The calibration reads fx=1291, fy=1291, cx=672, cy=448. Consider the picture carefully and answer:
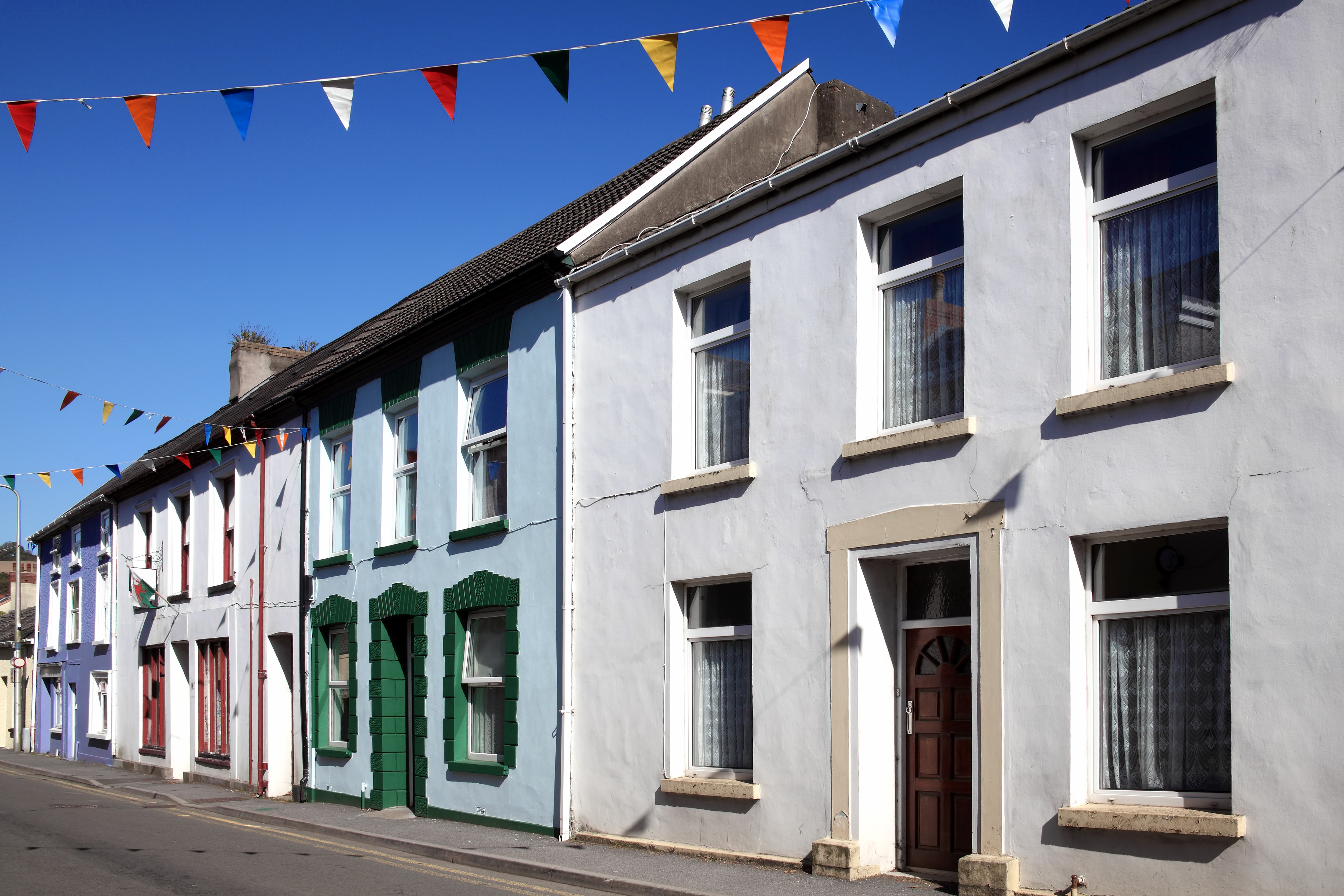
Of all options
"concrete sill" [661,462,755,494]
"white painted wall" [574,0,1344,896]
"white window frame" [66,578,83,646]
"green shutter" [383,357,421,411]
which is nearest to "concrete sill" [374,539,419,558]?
"green shutter" [383,357,421,411]

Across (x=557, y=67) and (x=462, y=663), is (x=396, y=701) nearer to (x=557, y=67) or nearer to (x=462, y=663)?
(x=462, y=663)

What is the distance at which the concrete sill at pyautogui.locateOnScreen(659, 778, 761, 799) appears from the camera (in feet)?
34.5

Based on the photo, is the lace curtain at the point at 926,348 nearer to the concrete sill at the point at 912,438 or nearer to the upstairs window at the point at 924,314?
the upstairs window at the point at 924,314

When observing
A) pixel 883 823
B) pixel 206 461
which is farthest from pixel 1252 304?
pixel 206 461

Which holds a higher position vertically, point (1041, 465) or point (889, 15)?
point (889, 15)

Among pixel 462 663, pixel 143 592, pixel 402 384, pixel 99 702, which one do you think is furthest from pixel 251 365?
pixel 462 663

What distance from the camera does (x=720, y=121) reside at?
15945 millimetres

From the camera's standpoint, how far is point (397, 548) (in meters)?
16.6

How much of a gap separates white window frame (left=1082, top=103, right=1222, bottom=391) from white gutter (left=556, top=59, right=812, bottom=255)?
634 centimetres

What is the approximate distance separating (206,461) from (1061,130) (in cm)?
1866

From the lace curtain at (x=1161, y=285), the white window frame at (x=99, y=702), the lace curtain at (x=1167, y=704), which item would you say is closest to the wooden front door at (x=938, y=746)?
the lace curtain at (x=1167, y=704)

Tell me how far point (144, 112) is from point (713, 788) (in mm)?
7016

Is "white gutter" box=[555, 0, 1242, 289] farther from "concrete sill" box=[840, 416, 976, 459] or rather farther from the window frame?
the window frame

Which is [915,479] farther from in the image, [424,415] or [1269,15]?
[424,415]
